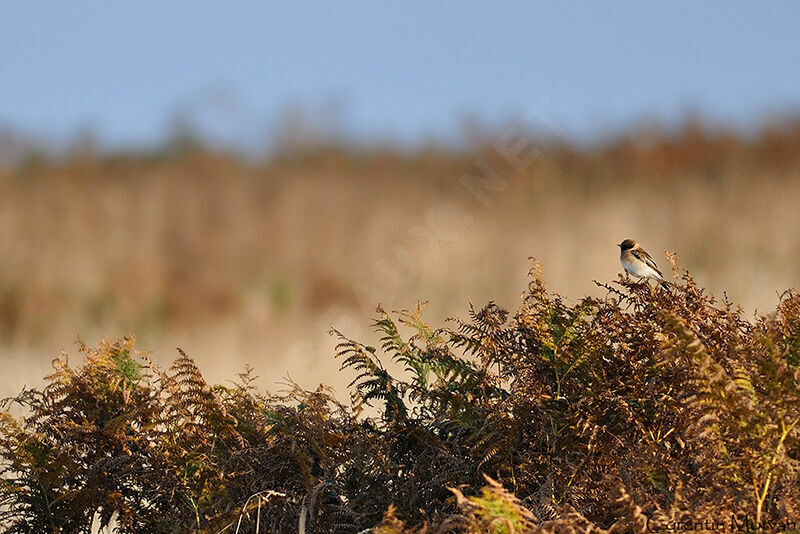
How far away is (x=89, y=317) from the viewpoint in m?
10.6

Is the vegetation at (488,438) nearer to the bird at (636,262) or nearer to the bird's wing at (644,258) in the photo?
the bird at (636,262)

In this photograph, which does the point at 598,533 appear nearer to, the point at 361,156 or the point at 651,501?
the point at 651,501

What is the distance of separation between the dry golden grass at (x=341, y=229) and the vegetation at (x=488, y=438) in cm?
703

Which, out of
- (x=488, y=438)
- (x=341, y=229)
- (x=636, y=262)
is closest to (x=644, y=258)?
(x=636, y=262)

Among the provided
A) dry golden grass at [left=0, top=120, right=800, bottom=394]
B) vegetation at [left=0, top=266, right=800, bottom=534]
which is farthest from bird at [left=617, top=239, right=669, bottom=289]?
dry golden grass at [left=0, top=120, right=800, bottom=394]

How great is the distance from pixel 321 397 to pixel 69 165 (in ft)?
30.6

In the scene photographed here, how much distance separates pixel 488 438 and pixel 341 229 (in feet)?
31.4

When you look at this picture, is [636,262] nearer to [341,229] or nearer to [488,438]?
[488,438]

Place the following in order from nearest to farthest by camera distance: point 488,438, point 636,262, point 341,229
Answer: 1. point 488,438
2. point 636,262
3. point 341,229

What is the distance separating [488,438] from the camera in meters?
1.57

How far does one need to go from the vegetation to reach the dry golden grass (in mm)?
7029

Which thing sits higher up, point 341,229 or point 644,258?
point 341,229

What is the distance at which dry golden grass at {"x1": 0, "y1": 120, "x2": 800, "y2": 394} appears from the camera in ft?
31.6

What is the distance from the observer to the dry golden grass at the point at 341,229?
Answer: 31.6 feet
